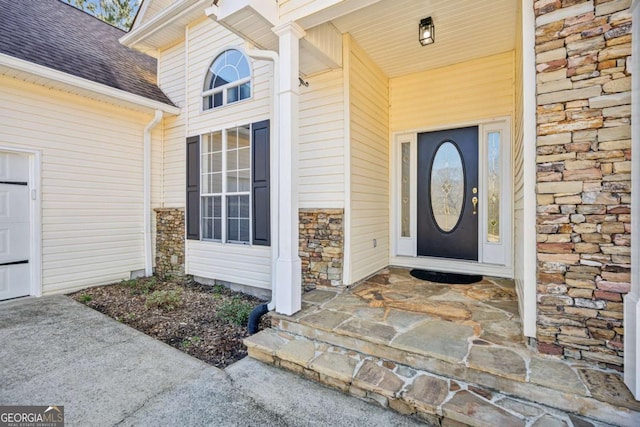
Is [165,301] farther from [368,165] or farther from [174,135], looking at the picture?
[368,165]

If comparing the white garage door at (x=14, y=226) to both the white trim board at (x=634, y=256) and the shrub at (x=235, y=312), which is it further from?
the white trim board at (x=634, y=256)

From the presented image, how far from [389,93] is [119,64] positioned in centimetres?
517

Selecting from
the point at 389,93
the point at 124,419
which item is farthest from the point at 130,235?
the point at 389,93

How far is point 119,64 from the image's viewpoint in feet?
19.0

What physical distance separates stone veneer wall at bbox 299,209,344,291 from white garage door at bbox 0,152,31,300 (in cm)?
412

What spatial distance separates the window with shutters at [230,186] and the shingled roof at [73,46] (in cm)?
154

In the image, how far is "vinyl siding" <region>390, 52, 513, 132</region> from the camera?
12.8 feet

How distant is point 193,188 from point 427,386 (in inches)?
188

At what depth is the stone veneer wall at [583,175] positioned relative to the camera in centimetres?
179

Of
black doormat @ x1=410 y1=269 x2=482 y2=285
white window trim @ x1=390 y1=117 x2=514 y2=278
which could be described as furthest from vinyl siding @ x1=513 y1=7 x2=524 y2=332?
black doormat @ x1=410 y1=269 x2=482 y2=285

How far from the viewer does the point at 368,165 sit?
408 centimetres

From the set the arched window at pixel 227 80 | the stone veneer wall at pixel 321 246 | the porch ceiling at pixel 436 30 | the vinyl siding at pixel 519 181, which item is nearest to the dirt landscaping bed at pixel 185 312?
the stone veneer wall at pixel 321 246

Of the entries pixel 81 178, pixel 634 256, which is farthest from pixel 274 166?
pixel 81 178

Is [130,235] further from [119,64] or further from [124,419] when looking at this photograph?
[124,419]
